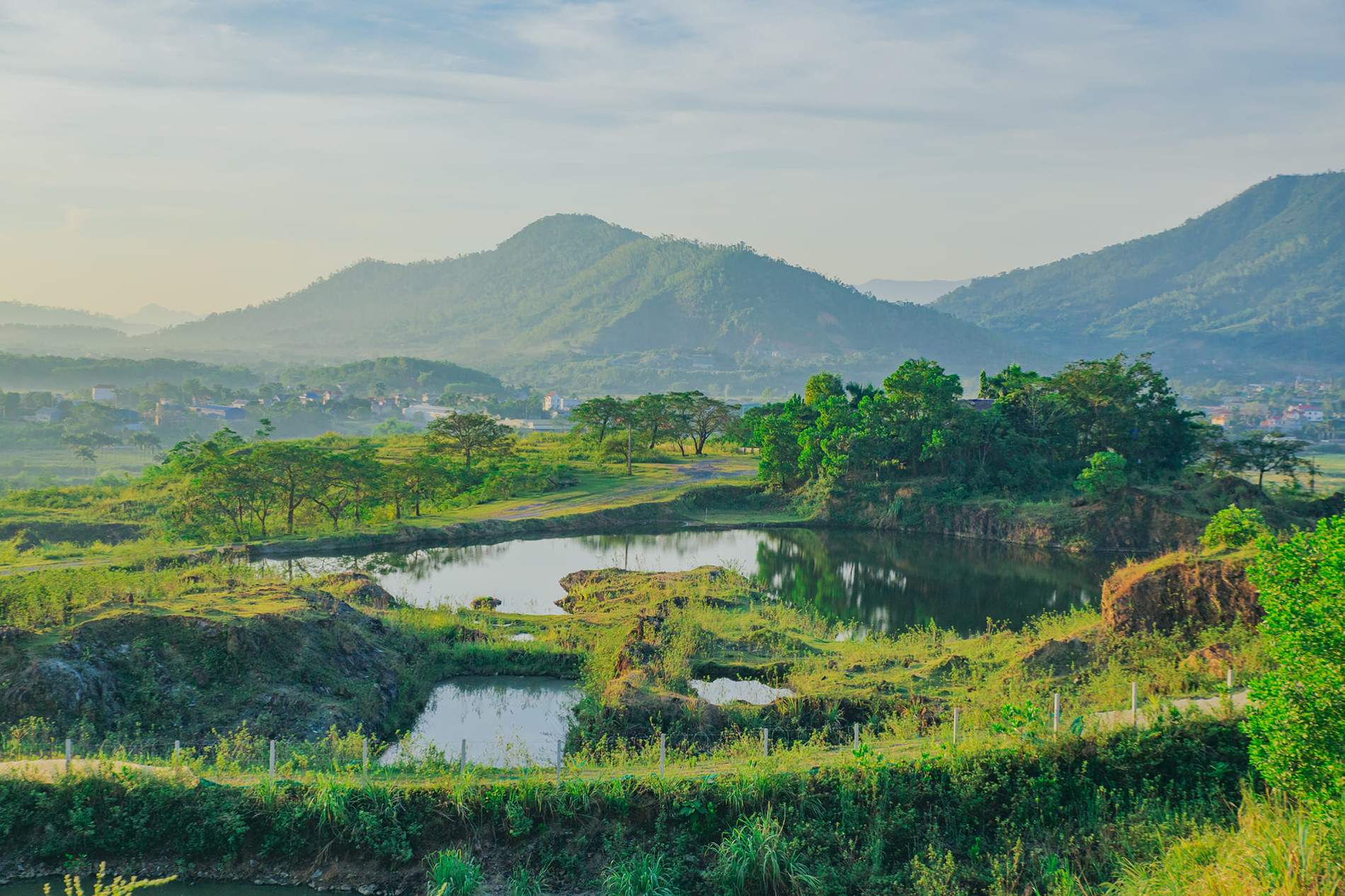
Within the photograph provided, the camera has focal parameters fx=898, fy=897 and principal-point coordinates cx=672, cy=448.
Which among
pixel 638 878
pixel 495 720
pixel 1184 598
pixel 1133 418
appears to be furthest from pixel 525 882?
pixel 1133 418

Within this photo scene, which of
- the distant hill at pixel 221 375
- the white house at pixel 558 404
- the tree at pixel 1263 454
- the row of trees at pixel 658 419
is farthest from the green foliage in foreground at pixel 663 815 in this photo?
the distant hill at pixel 221 375

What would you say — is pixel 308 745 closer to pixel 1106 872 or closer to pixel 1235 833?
pixel 1106 872

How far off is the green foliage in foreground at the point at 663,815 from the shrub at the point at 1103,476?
2736 cm

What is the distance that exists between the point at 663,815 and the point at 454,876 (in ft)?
7.86

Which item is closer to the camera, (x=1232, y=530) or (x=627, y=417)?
(x=1232, y=530)

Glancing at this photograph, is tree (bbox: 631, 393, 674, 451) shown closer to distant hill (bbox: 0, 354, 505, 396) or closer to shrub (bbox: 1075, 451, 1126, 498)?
shrub (bbox: 1075, 451, 1126, 498)

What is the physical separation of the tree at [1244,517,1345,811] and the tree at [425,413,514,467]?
41240 mm

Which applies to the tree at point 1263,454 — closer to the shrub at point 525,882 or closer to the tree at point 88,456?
the shrub at point 525,882

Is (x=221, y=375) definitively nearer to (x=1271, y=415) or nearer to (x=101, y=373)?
(x=101, y=373)

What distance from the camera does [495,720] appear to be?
16375 millimetres

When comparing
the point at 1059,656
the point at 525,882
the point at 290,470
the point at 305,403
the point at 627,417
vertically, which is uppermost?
the point at 305,403

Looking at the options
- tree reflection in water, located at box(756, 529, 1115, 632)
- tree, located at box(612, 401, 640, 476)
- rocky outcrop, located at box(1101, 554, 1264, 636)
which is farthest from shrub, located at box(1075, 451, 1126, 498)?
tree, located at box(612, 401, 640, 476)

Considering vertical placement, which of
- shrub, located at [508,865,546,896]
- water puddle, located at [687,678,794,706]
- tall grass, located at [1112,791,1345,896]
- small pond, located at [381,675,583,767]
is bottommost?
small pond, located at [381,675,583,767]

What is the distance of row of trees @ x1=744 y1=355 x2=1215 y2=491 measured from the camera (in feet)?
135
